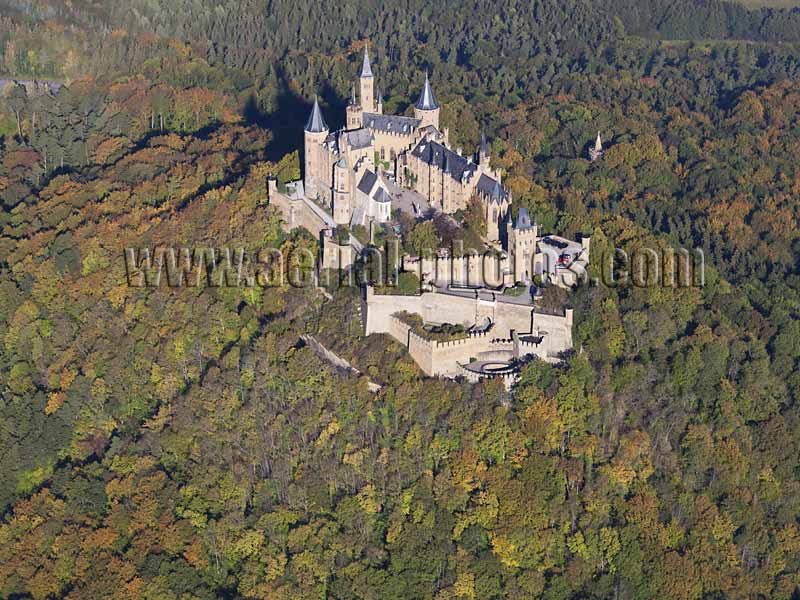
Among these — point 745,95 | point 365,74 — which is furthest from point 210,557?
point 745,95

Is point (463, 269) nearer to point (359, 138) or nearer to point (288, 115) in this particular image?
point (359, 138)

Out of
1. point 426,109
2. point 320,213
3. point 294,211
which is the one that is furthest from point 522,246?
point 294,211

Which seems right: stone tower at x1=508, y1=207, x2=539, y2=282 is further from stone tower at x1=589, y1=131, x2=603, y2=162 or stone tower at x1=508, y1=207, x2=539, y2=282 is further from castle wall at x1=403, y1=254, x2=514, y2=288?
stone tower at x1=589, y1=131, x2=603, y2=162

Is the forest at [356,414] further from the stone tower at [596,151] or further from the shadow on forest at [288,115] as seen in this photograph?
the stone tower at [596,151]

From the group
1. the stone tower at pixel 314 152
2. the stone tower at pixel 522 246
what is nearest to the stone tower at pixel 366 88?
the stone tower at pixel 314 152

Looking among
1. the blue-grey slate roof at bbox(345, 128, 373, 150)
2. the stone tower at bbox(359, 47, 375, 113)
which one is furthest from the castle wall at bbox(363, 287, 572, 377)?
the stone tower at bbox(359, 47, 375, 113)

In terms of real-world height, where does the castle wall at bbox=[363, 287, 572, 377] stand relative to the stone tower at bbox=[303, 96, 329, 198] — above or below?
below

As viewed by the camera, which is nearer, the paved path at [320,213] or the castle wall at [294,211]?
the paved path at [320,213]

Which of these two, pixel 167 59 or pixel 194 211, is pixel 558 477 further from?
pixel 167 59
